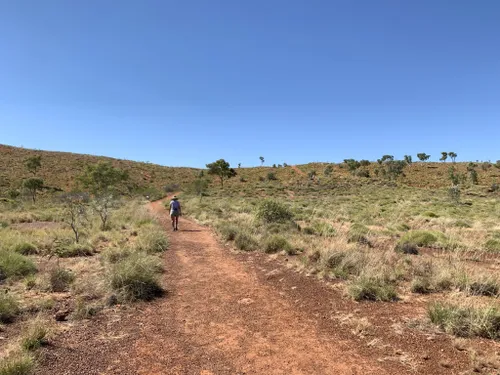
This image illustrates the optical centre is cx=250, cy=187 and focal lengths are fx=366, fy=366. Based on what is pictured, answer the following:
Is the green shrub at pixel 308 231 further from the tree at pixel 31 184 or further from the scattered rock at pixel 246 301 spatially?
the tree at pixel 31 184

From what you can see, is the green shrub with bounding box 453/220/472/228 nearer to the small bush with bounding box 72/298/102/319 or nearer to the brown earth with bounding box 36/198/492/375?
the brown earth with bounding box 36/198/492/375

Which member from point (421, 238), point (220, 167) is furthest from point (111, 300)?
point (220, 167)

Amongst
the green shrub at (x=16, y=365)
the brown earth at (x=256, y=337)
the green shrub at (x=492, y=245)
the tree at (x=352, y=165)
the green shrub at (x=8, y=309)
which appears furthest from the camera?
the tree at (x=352, y=165)

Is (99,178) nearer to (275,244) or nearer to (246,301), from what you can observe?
(275,244)

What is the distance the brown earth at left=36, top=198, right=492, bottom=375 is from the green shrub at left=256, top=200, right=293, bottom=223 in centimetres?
872

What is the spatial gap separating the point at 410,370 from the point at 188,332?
125 inches

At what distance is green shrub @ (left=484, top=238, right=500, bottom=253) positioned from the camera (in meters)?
12.8

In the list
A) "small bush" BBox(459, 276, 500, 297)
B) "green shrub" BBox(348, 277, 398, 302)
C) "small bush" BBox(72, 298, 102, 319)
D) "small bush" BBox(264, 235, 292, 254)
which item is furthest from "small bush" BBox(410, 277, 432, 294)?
"small bush" BBox(72, 298, 102, 319)

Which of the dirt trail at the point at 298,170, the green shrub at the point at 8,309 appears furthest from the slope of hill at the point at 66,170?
the green shrub at the point at 8,309

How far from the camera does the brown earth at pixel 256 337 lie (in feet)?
15.0

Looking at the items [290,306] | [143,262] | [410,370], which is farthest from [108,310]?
[410,370]

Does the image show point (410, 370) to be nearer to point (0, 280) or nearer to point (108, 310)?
point (108, 310)

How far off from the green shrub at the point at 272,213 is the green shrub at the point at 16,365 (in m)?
12.9

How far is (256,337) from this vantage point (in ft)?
18.0
